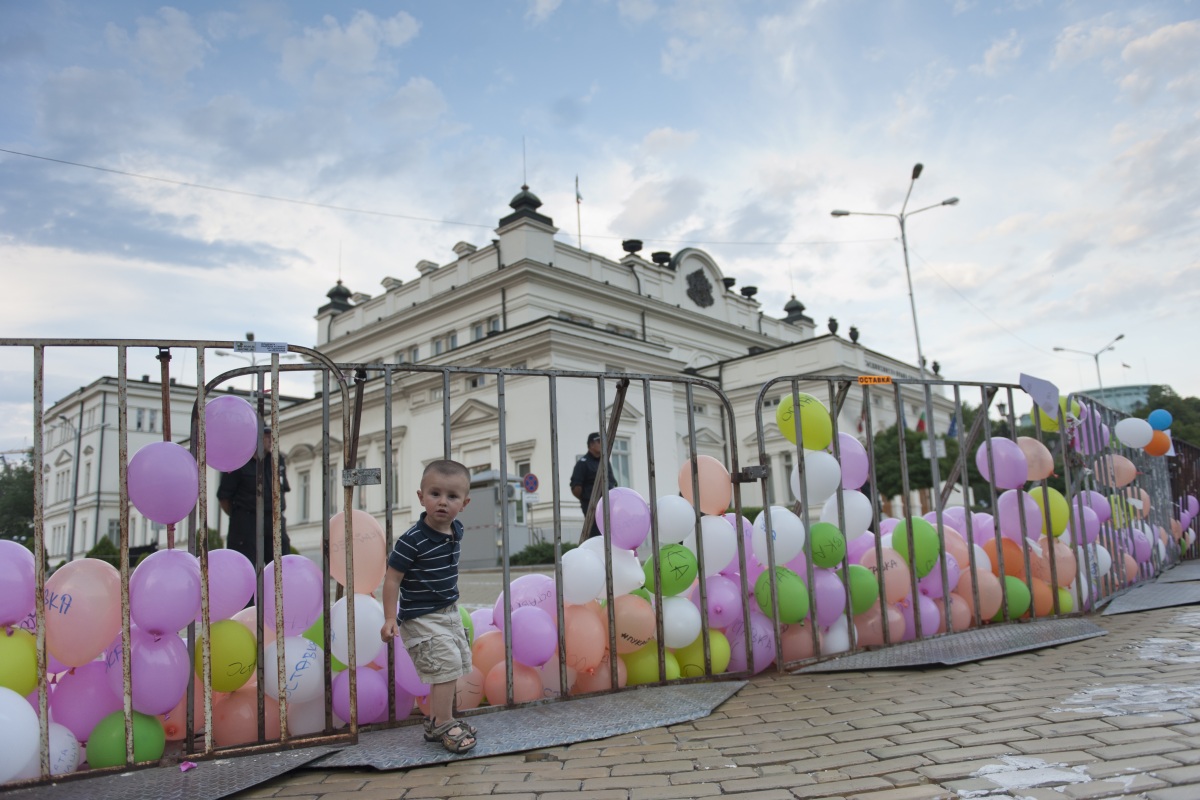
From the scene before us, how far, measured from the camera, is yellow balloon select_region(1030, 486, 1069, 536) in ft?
23.1

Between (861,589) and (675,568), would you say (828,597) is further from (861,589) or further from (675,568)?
(675,568)

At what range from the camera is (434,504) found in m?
3.88

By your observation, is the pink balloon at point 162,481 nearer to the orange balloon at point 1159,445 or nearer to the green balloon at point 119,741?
the green balloon at point 119,741

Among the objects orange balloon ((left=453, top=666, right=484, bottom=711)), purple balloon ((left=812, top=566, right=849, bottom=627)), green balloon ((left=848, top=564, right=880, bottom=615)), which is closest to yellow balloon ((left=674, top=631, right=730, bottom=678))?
purple balloon ((left=812, top=566, right=849, bottom=627))

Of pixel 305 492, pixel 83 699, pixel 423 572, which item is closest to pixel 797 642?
pixel 423 572

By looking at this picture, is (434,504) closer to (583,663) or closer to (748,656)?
(583,663)

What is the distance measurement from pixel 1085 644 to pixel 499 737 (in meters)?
4.52

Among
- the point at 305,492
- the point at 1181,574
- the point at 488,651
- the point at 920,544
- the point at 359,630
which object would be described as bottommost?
the point at 1181,574

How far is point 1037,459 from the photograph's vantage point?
282 inches

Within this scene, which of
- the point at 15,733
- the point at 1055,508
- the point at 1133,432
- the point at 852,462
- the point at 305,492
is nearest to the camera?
the point at 15,733

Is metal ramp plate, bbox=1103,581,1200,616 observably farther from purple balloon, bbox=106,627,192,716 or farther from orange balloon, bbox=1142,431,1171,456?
purple balloon, bbox=106,627,192,716

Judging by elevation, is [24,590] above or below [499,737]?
above

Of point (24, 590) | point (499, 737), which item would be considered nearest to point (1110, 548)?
point (499, 737)

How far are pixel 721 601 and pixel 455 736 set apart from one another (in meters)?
2.18
